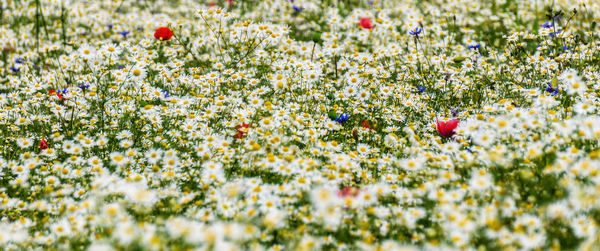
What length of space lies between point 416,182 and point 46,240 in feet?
7.74

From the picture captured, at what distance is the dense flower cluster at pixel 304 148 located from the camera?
266 centimetres

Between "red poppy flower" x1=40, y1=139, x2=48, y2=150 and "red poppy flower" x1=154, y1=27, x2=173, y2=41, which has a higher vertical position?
"red poppy flower" x1=154, y1=27, x2=173, y2=41

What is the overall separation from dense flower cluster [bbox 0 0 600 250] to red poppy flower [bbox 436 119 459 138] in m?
0.02

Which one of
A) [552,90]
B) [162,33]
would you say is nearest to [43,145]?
[162,33]

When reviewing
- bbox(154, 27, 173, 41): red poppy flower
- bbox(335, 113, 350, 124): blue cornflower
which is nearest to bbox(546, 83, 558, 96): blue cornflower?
bbox(335, 113, 350, 124): blue cornflower

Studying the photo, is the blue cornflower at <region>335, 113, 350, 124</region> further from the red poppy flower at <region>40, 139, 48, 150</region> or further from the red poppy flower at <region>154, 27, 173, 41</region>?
the red poppy flower at <region>40, 139, 48, 150</region>

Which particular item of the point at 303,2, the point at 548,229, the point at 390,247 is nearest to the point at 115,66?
the point at 303,2

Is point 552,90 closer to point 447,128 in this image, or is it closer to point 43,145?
point 447,128

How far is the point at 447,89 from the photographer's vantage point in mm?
5035

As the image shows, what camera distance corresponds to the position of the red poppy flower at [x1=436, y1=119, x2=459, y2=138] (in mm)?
3828

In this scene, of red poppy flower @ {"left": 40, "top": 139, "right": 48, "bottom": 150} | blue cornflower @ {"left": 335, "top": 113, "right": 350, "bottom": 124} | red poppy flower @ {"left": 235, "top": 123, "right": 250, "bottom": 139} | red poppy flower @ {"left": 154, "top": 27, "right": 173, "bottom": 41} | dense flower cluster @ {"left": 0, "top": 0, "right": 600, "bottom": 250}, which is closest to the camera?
dense flower cluster @ {"left": 0, "top": 0, "right": 600, "bottom": 250}

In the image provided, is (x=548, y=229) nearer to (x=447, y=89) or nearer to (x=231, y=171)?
(x=231, y=171)

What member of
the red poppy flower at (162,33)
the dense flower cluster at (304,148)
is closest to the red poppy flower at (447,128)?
the dense flower cluster at (304,148)

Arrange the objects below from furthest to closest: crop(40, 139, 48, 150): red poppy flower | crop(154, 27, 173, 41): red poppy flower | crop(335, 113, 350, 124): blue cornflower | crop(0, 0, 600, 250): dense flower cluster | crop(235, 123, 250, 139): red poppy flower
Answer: crop(154, 27, 173, 41): red poppy flower → crop(335, 113, 350, 124): blue cornflower → crop(40, 139, 48, 150): red poppy flower → crop(235, 123, 250, 139): red poppy flower → crop(0, 0, 600, 250): dense flower cluster
